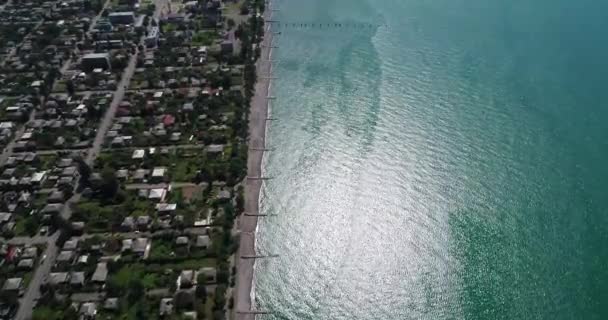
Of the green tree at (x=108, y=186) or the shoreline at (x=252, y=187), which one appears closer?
the shoreline at (x=252, y=187)

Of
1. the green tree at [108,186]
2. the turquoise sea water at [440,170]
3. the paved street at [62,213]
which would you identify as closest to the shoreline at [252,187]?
the turquoise sea water at [440,170]

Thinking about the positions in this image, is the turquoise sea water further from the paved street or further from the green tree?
the paved street

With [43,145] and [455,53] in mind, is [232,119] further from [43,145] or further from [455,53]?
[455,53]

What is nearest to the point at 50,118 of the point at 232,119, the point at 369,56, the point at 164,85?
the point at 164,85

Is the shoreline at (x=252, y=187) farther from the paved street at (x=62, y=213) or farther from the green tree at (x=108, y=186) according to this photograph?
the paved street at (x=62, y=213)

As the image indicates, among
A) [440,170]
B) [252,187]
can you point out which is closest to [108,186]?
[252,187]

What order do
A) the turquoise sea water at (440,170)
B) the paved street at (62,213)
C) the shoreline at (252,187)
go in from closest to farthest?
the paved street at (62,213)
the shoreline at (252,187)
the turquoise sea water at (440,170)

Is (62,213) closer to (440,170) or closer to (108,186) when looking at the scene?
(108,186)
